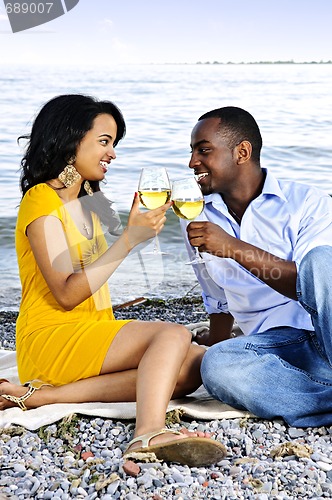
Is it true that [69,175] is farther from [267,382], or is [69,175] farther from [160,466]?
[160,466]

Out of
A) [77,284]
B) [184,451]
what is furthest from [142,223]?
[184,451]

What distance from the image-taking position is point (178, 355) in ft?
10.9

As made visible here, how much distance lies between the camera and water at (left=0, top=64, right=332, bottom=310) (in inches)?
345

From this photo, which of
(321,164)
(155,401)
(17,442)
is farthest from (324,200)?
(321,164)

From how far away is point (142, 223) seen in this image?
10.8ft

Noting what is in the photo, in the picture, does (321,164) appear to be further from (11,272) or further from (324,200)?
(324,200)

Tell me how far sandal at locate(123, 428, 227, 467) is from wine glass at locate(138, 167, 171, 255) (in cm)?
100

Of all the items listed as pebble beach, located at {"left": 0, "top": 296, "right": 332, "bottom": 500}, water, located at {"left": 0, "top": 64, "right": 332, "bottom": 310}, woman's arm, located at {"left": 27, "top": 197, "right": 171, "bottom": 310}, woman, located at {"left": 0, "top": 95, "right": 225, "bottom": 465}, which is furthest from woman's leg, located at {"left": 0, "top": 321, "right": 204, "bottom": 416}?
water, located at {"left": 0, "top": 64, "right": 332, "bottom": 310}

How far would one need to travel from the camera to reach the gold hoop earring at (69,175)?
12.3ft

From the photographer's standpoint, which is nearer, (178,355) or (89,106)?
(178,355)

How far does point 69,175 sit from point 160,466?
1532mm

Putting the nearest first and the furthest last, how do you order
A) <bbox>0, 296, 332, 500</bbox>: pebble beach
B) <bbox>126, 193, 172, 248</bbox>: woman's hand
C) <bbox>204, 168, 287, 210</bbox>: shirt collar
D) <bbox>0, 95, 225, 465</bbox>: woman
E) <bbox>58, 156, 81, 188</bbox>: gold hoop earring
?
<bbox>0, 296, 332, 500</bbox>: pebble beach < <bbox>126, 193, 172, 248</bbox>: woman's hand < <bbox>0, 95, 225, 465</bbox>: woman < <bbox>58, 156, 81, 188</bbox>: gold hoop earring < <bbox>204, 168, 287, 210</bbox>: shirt collar

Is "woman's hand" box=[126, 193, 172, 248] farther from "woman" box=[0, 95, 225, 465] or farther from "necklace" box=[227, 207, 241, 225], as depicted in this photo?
"necklace" box=[227, 207, 241, 225]

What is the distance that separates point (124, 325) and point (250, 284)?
0.70 meters
